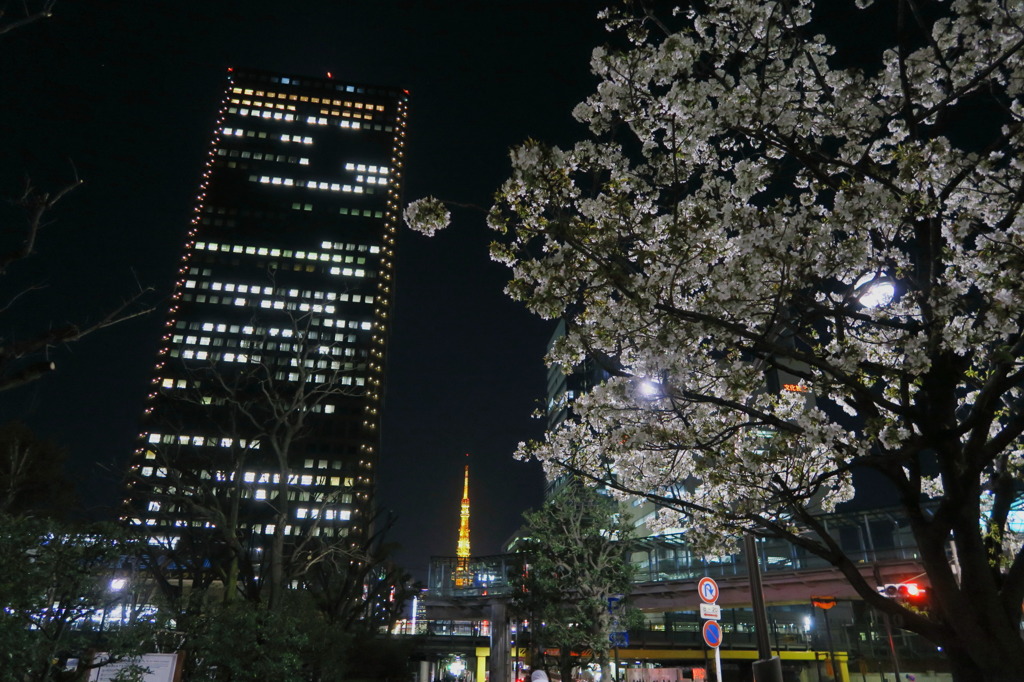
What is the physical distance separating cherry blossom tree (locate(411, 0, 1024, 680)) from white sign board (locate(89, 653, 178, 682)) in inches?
291

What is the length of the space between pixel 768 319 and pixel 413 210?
448 cm

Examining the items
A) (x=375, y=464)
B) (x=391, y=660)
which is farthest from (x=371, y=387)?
(x=391, y=660)

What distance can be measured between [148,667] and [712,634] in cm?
886

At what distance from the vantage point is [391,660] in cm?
3397

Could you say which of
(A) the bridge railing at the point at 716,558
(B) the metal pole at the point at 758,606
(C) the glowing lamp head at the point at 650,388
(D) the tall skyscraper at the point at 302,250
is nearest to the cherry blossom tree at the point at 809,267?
(C) the glowing lamp head at the point at 650,388

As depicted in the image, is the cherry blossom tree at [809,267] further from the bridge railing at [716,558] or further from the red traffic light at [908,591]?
the red traffic light at [908,591]

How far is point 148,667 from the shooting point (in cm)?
866

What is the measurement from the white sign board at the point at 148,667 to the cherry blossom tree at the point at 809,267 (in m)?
7.39

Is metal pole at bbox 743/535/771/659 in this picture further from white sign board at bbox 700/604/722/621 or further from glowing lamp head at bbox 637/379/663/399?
glowing lamp head at bbox 637/379/663/399

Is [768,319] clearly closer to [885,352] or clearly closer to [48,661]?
[885,352]

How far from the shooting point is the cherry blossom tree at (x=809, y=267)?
5957 millimetres

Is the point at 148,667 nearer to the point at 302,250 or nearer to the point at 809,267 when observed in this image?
the point at 809,267

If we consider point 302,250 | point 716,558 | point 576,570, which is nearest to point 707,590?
point 716,558

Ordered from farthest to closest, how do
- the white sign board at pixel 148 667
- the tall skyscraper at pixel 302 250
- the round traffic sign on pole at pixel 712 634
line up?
the tall skyscraper at pixel 302 250, the round traffic sign on pole at pixel 712 634, the white sign board at pixel 148 667
